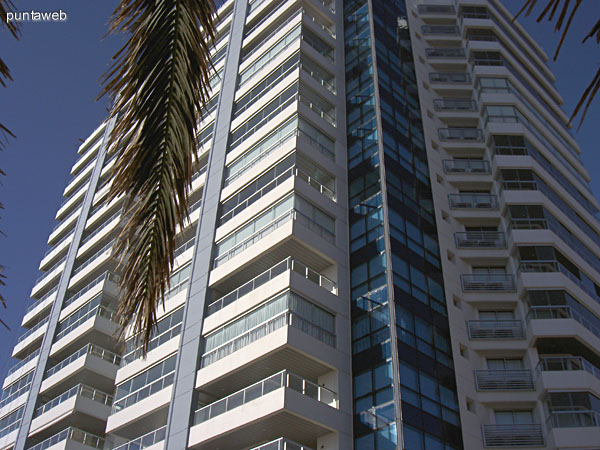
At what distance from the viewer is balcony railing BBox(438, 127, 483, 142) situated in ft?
150

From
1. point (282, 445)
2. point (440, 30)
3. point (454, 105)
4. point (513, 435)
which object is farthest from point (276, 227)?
point (440, 30)

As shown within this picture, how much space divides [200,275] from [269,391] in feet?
32.8

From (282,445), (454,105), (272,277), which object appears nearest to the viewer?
(282,445)

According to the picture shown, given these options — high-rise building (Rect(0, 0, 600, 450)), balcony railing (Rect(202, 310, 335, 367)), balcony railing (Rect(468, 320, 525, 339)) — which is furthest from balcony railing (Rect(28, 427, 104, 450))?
balcony railing (Rect(468, 320, 525, 339))

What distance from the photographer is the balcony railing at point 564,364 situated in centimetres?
3381

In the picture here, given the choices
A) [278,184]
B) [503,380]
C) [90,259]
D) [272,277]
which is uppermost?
[90,259]

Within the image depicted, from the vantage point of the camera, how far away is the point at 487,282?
123 ft

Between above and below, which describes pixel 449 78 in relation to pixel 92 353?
above

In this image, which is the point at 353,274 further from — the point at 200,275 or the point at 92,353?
the point at 92,353

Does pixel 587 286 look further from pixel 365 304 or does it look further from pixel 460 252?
pixel 365 304

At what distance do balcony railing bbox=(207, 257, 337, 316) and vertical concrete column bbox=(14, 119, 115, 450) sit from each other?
497 inches

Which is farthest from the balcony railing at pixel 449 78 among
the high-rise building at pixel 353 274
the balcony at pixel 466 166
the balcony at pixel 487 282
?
the balcony at pixel 487 282

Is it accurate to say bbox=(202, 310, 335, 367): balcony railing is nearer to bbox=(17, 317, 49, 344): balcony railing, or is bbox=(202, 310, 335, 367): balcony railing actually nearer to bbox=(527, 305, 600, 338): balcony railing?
bbox=(527, 305, 600, 338): balcony railing

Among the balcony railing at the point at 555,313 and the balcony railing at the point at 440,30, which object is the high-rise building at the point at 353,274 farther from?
the balcony railing at the point at 440,30
